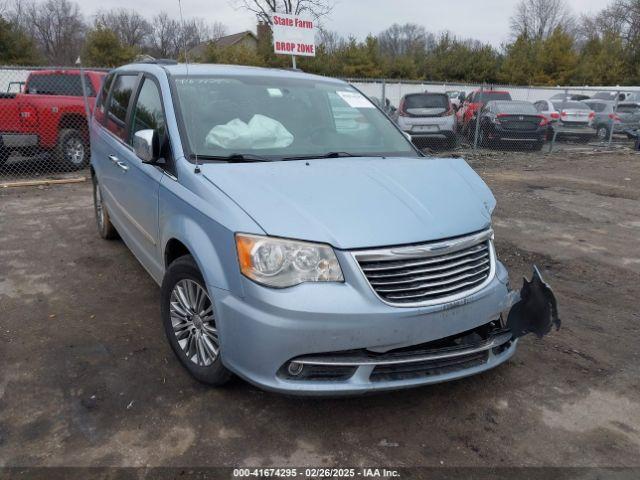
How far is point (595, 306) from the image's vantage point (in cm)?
422

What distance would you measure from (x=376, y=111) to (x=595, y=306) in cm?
238

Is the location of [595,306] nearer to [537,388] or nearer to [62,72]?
[537,388]

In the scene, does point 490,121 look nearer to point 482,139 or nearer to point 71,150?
point 482,139

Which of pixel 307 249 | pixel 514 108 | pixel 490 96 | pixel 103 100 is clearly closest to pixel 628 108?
pixel 490 96

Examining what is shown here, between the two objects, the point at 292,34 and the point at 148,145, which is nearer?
the point at 148,145

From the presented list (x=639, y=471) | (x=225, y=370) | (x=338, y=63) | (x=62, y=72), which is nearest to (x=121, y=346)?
(x=225, y=370)

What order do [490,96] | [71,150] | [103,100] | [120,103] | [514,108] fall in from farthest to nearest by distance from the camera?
[490,96]
[514,108]
[71,150]
[103,100]
[120,103]

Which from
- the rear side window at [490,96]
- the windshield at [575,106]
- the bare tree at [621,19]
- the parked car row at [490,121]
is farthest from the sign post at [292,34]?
the bare tree at [621,19]

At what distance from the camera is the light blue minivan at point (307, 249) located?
241 centimetres

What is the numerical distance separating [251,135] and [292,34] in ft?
25.6

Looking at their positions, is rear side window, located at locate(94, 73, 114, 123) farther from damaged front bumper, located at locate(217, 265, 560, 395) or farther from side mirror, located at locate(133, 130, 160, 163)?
damaged front bumper, located at locate(217, 265, 560, 395)

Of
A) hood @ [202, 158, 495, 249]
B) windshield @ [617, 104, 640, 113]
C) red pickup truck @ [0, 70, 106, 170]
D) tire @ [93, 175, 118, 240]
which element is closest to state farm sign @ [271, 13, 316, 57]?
red pickup truck @ [0, 70, 106, 170]

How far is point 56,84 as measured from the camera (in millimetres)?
10086

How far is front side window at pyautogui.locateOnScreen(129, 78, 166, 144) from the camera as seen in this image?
344cm
